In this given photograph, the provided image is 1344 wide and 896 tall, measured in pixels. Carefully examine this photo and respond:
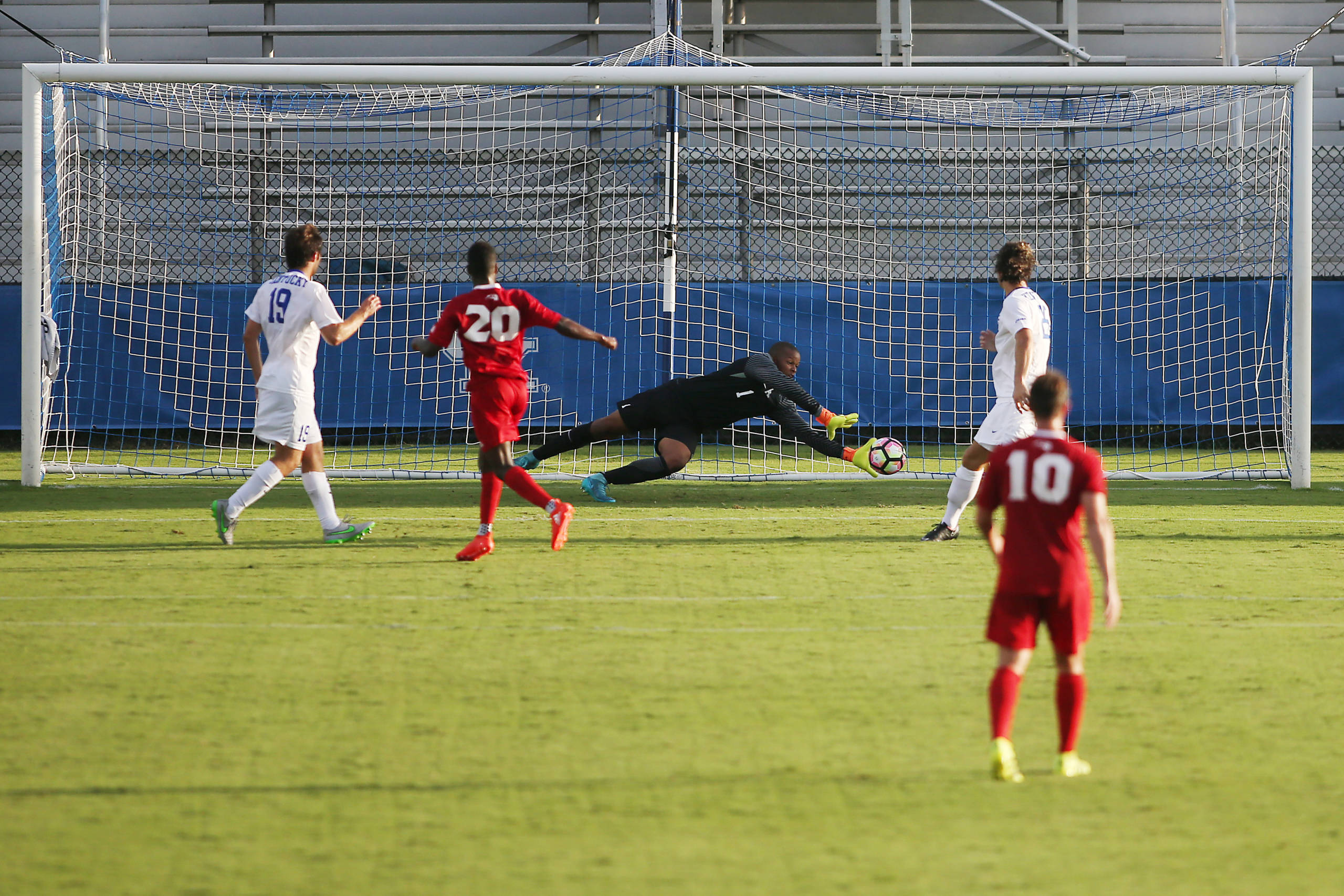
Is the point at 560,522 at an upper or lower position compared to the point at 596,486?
lower

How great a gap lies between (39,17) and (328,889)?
17.4 meters

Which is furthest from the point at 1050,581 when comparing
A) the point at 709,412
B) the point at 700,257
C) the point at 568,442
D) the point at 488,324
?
the point at 700,257

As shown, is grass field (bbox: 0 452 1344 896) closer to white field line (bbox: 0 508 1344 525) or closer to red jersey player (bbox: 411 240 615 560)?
red jersey player (bbox: 411 240 615 560)

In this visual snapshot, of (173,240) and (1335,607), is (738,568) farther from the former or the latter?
(173,240)

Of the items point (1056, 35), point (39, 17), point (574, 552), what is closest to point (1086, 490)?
point (574, 552)

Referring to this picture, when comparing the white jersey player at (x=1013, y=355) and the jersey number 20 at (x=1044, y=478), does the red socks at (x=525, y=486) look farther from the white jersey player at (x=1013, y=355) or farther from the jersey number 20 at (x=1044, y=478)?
the jersey number 20 at (x=1044, y=478)

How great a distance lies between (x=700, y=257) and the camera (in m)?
15.6

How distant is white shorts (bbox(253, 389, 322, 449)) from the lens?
748 cm

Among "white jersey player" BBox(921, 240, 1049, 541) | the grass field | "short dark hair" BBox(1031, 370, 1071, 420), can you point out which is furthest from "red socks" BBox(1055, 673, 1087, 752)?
"white jersey player" BBox(921, 240, 1049, 541)

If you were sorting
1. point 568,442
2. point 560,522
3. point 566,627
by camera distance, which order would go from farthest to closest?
1. point 568,442
2. point 560,522
3. point 566,627

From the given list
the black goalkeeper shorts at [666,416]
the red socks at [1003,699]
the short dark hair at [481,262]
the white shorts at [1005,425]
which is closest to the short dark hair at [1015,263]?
the white shorts at [1005,425]

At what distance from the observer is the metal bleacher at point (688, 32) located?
665 inches

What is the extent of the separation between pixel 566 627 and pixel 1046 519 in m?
2.55

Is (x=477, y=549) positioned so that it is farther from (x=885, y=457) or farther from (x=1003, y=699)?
(x=1003, y=699)
